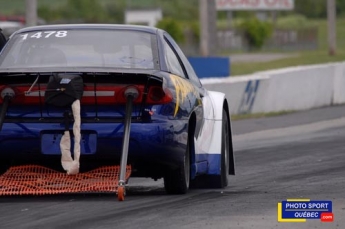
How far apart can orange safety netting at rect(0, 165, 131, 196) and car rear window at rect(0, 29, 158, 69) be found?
2.69 feet

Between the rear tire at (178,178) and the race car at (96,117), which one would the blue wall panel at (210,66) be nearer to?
the rear tire at (178,178)

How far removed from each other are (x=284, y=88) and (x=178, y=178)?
15.4m

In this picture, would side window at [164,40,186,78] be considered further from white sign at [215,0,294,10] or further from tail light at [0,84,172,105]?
white sign at [215,0,294,10]

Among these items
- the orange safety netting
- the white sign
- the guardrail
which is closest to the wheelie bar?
the orange safety netting

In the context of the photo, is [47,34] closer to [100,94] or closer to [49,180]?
[100,94]

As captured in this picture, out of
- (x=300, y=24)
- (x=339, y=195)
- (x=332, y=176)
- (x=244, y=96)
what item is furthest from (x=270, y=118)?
(x=300, y=24)

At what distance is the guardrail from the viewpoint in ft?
74.1

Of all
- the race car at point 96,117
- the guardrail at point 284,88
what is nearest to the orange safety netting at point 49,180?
Result: the race car at point 96,117

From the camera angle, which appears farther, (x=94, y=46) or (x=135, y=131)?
(x=94, y=46)

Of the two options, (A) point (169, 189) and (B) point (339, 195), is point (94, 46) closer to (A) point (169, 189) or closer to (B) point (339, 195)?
(A) point (169, 189)

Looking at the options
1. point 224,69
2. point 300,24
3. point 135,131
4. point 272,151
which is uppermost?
point 135,131

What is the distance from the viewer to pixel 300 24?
91000mm

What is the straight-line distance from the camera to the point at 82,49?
9.84 m

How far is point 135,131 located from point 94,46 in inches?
42.8
